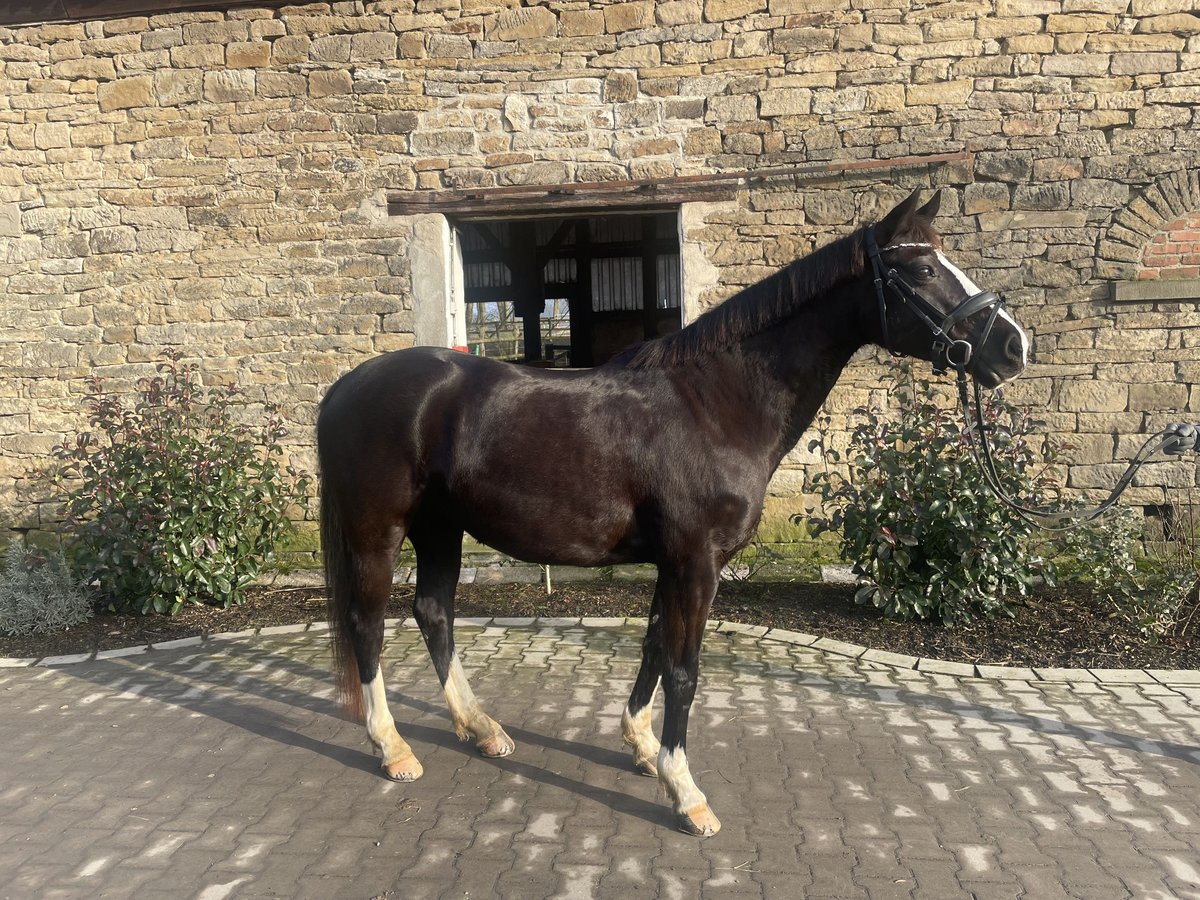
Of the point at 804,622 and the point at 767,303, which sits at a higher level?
the point at 767,303

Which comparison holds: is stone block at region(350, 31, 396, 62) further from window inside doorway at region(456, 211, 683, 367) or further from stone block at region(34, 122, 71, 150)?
window inside doorway at region(456, 211, 683, 367)

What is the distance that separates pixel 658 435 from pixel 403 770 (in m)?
1.72

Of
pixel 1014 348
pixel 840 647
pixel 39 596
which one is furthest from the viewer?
pixel 39 596

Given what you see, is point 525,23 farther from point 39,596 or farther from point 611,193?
point 39,596

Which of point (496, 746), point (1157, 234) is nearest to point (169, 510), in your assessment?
point (496, 746)

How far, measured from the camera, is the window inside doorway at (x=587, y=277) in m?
11.5

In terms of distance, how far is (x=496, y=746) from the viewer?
3.58 meters

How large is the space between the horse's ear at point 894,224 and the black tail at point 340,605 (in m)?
2.41

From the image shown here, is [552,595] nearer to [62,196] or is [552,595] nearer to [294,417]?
[294,417]

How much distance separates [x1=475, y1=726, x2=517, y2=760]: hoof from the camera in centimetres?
359

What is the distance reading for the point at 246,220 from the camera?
6.84m

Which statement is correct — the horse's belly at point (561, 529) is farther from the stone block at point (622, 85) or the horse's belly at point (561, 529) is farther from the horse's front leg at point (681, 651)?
the stone block at point (622, 85)

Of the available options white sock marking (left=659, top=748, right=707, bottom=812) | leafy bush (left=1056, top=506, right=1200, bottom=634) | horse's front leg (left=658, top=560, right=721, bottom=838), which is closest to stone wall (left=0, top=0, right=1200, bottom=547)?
leafy bush (left=1056, top=506, right=1200, bottom=634)

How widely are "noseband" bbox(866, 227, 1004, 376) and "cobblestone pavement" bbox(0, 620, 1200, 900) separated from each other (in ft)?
5.46
